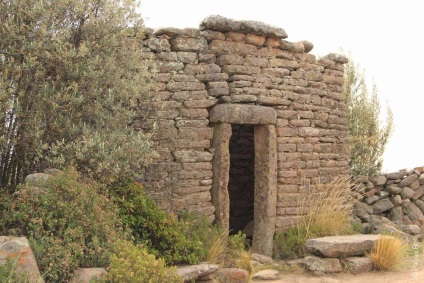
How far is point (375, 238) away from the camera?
8820 mm

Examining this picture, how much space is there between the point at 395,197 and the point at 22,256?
9411 mm

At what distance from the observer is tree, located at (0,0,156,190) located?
640cm

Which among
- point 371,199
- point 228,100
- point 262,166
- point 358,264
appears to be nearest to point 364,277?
point 358,264

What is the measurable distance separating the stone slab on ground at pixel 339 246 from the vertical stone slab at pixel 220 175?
1.35 m

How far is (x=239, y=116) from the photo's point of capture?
8.67 m

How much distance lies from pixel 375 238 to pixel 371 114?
5.95 metres

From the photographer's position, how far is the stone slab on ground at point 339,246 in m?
8.28

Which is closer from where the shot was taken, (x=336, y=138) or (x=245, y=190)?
A: (x=336, y=138)

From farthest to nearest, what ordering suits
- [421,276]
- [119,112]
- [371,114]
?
[371,114] < [421,276] < [119,112]

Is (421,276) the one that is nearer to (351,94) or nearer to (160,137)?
(160,137)

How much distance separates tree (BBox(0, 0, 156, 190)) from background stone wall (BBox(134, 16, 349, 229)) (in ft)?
2.80

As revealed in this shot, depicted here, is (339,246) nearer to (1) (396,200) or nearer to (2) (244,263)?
(2) (244,263)

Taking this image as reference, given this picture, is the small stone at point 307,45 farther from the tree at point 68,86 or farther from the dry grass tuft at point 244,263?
the dry grass tuft at point 244,263

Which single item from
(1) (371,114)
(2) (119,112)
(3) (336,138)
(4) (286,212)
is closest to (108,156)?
(2) (119,112)
